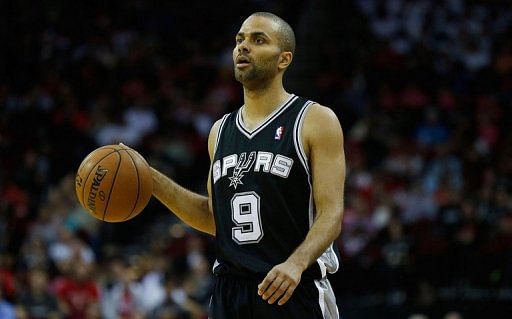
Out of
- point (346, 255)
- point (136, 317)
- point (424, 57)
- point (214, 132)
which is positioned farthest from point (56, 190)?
point (214, 132)

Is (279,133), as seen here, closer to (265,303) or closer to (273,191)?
(273,191)

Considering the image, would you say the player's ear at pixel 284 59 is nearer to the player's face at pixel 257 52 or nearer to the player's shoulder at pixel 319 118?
the player's face at pixel 257 52

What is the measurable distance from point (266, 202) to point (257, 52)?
0.79 metres

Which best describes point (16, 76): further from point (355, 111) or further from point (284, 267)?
point (284, 267)

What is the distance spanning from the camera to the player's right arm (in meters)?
5.57

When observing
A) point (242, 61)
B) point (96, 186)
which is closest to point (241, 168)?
point (242, 61)

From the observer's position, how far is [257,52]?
17.0 feet

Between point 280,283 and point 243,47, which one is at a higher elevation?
point 243,47

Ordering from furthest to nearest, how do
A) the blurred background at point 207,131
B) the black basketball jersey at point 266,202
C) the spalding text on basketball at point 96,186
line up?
1. the blurred background at point 207,131
2. the spalding text on basketball at point 96,186
3. the black basketball jersey at point 266,202

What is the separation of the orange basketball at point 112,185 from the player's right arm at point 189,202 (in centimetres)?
14

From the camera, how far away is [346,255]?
12.4 metres

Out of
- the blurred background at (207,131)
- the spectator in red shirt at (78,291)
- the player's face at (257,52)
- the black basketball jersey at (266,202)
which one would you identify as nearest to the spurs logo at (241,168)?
the black basketball jersey at (266,202)

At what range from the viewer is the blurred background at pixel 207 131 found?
11.6 metres

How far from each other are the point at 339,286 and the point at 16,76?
26.3 feet
